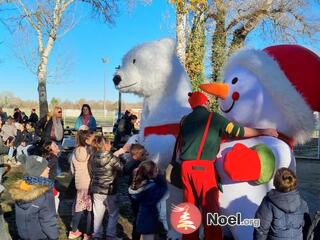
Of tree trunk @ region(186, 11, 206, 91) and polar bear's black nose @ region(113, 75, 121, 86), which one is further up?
tree trunk @ region(186, 11, 206, 91)

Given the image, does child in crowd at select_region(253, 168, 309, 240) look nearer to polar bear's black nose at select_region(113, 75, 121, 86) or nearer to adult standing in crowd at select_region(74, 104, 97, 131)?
polar bear's black nose at select_region(113, 75, 121, 86)

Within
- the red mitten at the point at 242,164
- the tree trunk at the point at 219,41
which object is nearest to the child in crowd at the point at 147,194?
the red mitten at the point at 242,164

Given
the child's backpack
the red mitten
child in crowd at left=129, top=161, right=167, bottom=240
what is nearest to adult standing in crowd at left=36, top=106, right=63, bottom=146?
child in crowd at left=129, top=161, right=167, bottom=240

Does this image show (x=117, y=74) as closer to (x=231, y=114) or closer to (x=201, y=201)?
(x=231, y=114)

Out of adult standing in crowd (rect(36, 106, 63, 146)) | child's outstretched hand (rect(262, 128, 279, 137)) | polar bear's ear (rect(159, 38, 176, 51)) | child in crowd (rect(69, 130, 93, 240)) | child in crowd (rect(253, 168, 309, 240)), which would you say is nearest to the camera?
child in crowd (rect(253, 168, 309, 240))

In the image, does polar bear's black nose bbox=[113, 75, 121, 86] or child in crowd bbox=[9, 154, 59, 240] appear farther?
polar bear's black nose bbox=[113, 75, 121, 86]

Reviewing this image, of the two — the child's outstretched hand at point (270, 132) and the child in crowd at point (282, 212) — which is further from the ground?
the child's outstretched hand at point (270, 132)

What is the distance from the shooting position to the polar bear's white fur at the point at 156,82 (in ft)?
16.6

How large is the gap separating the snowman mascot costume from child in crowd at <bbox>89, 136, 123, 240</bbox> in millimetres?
1394

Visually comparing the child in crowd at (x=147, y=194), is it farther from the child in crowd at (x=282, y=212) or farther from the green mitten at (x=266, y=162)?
the child in crowd at (x=282, y=212)

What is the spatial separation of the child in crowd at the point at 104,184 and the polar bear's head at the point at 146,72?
0.73 m

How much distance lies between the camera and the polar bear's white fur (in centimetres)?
505

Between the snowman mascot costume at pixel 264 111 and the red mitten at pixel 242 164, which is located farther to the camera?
the snowman mascot costume at pixel 264 111

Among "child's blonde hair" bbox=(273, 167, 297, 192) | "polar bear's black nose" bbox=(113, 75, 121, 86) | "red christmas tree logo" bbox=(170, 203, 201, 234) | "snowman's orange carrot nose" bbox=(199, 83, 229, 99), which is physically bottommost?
"red christmas tree logo" bbox=(170, 203, 201, 234)
